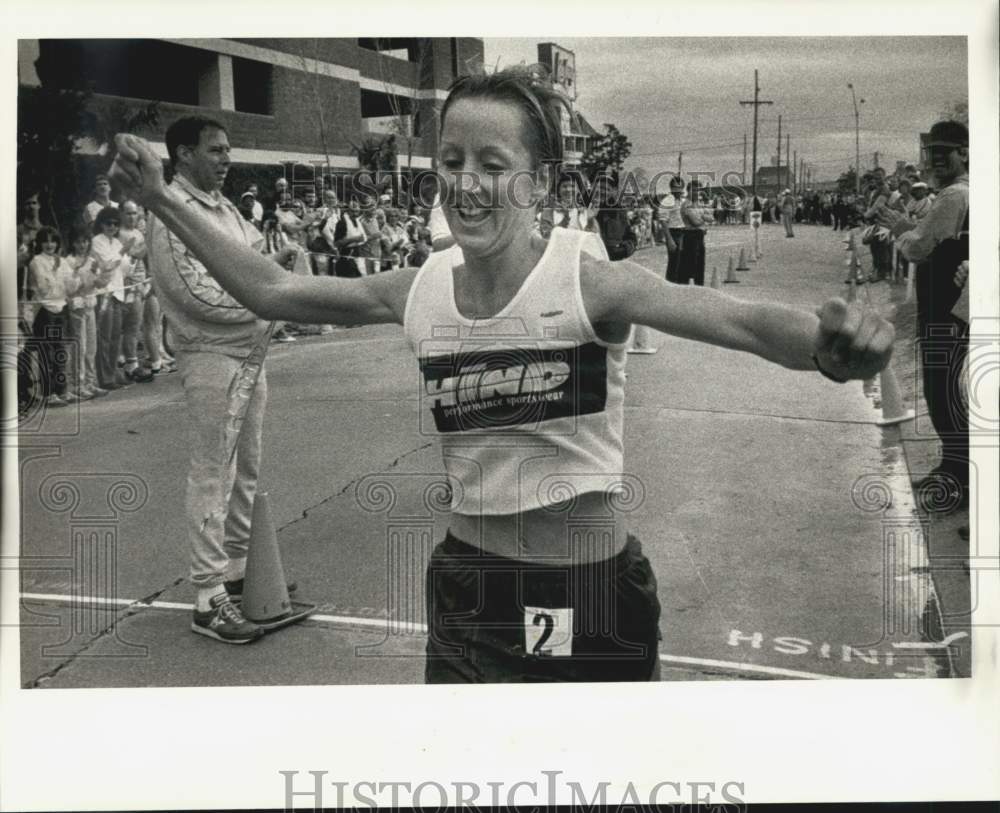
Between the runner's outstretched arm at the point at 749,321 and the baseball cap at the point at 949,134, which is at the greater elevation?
the baseball cap at the point at 949,134

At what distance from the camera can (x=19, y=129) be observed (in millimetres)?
4004

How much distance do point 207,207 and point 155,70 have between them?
47 cm

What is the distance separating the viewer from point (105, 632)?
414 cm

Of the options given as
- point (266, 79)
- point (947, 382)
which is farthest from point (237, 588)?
point (947, 382)

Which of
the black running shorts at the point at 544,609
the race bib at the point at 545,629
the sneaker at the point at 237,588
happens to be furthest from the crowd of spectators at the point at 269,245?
the race bib at the point at 545,629

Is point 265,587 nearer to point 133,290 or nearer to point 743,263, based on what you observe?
point 133,290

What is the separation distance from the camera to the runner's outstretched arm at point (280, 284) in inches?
136

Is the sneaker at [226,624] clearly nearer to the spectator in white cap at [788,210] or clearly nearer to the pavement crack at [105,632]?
the pavement crack at [105,632]

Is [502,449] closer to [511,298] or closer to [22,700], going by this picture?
[511,298]

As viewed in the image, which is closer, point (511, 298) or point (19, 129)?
point (511, 298)

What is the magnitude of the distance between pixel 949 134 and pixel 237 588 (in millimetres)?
2903

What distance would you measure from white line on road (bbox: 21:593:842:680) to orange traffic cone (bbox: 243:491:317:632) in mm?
108

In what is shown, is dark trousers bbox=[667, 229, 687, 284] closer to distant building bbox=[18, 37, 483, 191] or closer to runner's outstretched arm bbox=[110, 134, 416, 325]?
distant building bbox=[18, 37, 483, 191]
